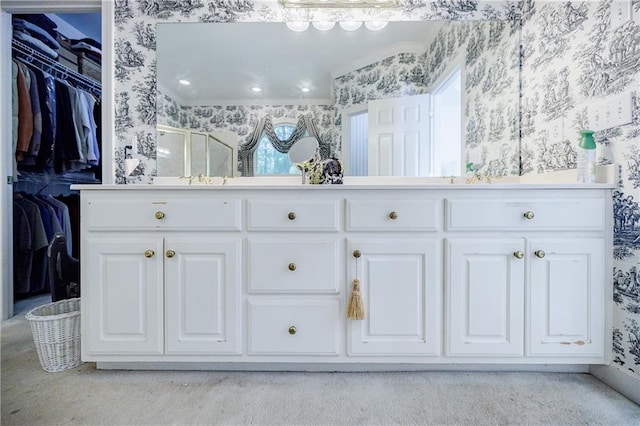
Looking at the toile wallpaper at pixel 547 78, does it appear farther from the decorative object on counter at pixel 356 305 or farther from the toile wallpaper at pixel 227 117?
the decorative object on counter at pixel 356 305

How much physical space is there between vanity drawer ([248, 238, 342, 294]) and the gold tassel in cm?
8

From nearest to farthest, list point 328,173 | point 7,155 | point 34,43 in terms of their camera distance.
A: point 328,173, point 7,155, point 34,43

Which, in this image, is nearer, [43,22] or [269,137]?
[269,137]

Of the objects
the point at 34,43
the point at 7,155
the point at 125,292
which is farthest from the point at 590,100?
Result: the point at 34,43

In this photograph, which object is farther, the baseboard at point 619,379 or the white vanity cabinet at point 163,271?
the white vanity cabinet at point 163,271

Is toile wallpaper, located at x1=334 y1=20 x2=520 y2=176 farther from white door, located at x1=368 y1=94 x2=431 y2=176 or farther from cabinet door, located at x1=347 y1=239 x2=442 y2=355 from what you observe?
cabinet door, located at x1=347 y1=239 x2=442 y2=355

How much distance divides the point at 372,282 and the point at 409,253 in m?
0.21

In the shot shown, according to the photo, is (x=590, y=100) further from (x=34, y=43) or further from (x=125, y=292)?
(x=34, y=43)

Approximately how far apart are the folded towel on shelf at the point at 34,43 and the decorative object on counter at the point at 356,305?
3.00m

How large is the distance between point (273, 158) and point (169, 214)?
2.33 ft

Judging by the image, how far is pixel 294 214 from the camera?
55.3 inches

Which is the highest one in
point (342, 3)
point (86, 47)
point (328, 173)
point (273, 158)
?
point (86, 47)

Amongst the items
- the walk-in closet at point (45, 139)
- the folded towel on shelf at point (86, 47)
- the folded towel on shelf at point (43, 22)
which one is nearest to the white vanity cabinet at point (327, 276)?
the walk-in closet at point (45, 139)

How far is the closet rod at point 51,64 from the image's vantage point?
2.43 metres
